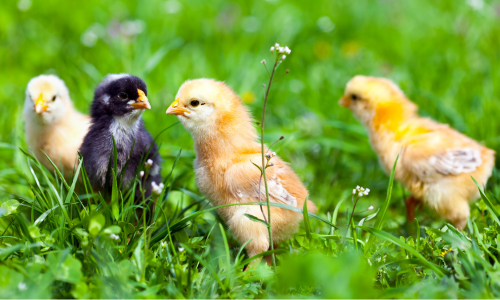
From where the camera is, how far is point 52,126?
320cm

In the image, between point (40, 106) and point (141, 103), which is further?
point (40, 106)

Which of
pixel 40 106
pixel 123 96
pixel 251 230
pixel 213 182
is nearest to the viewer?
pixel 251 230

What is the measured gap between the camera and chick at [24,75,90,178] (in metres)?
3.10

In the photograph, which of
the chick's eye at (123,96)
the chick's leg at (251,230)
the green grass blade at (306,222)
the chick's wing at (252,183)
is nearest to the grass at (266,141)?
the green grass blade at (306,222)

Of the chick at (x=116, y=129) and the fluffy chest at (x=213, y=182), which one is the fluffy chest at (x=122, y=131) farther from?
the fluffy chest at (x=213, y=182)

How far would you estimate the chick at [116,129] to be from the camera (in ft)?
8.07

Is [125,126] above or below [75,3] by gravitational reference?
below

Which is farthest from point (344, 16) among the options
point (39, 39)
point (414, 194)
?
point (39, 39)

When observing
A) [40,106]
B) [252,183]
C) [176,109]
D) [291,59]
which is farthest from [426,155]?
[40,106]

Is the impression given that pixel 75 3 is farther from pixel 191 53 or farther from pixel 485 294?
pixel 485 294

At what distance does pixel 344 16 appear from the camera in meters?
6.11

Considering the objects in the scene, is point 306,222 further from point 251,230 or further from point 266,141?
point 266,141

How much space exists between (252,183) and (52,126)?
1.82 m

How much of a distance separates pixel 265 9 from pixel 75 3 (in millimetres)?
2770
